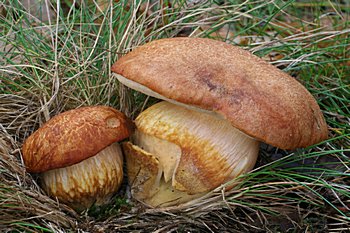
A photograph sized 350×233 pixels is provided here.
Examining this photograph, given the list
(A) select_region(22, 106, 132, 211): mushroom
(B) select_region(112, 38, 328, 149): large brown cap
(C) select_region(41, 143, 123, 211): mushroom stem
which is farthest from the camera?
(C) select_region(41, 143, 123, 211): mushroom stem

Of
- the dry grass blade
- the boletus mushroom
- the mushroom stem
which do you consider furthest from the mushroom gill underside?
the dry grass blade

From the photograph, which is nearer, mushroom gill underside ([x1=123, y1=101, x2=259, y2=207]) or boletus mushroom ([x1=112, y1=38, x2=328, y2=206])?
boletus mushroom ([x1=112, y1=38, x2=328, y2=206])

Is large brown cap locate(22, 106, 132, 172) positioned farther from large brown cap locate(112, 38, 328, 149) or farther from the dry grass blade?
large brown cap locate(112, 38, 328, 149)

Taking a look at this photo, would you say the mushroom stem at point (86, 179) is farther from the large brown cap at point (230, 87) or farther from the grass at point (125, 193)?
A: the large brown cap at point (230, 87)

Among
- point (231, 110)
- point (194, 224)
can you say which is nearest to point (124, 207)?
point (194, 224)

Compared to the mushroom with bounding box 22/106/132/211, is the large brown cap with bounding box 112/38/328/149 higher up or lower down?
higher up

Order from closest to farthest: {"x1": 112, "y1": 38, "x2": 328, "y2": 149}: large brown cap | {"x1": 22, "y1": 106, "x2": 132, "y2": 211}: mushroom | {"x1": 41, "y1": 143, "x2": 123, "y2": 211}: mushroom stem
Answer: {"x1": 112, "y1": 38, "x2": 328, "y2": 149}: large brown cap < {"x1": 22, "y1": 106, "x2": 132, "y2": 211}: mushroom < {"x1": 41, "y1": 143, "x2": 123, "y2": 211}: mushroom stem

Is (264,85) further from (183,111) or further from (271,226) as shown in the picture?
(271,226)
